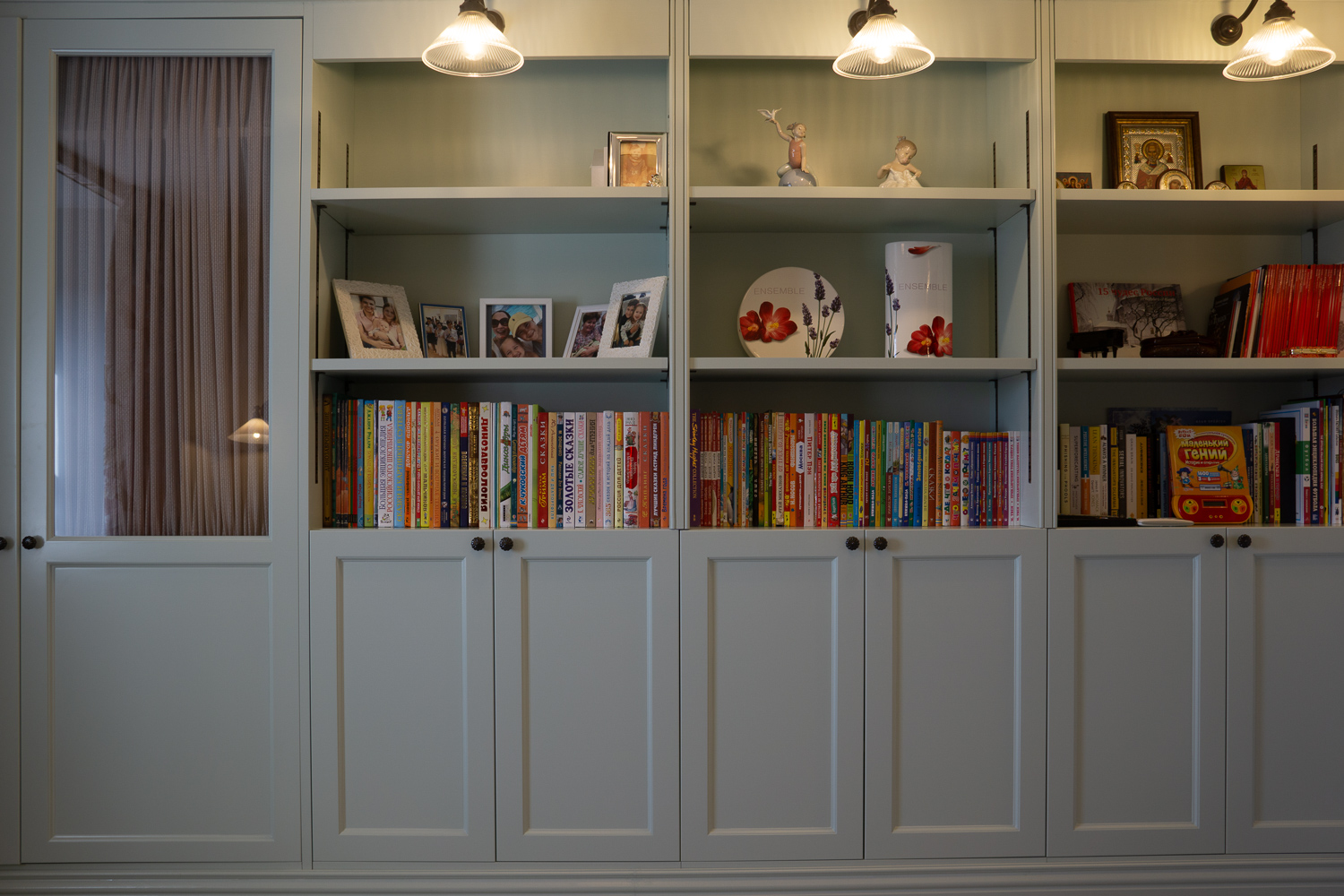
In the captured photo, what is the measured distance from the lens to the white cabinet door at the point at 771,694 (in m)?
1.79

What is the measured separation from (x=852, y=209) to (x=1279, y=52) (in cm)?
89

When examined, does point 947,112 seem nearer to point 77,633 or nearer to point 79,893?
point 77,633

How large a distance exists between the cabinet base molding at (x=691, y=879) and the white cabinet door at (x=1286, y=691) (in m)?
0.14

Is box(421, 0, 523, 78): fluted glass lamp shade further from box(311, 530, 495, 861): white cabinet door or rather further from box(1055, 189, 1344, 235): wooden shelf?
box(1055, 189, 1344, 235): wooden shelf

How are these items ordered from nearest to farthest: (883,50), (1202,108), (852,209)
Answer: (883,50) → (852,209) → (1202,108)

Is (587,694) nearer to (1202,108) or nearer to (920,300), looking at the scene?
(920,300)

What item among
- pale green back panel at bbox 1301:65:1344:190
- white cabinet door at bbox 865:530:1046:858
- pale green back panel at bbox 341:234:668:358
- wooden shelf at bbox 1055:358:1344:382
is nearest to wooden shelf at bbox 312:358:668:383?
pale green back panel at bbox 341:234:668:358

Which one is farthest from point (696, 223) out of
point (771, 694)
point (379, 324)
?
point (771, 694)

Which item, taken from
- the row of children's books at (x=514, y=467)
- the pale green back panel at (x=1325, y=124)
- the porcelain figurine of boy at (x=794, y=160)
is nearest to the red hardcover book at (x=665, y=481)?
the row of children's books at (x=514, y=467)

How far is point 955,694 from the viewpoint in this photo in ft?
5.96

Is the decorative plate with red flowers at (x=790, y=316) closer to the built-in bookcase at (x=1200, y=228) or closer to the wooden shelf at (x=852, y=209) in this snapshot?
the wooden shelf at (x=852, y=209)

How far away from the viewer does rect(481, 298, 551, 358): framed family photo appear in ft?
6.54

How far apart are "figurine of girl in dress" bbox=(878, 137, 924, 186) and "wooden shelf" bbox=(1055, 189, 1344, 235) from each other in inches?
12.9

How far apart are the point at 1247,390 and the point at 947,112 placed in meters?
1.07
